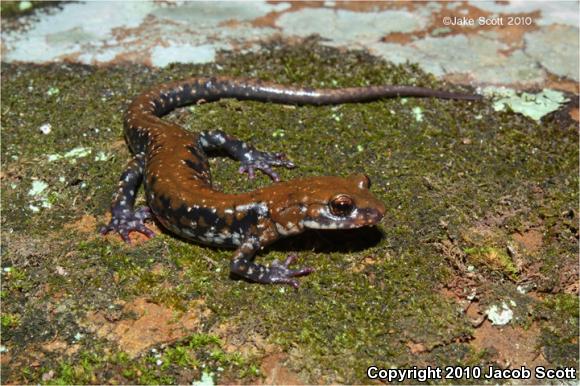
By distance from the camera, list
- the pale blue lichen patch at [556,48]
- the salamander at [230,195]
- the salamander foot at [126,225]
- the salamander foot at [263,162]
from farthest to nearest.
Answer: the pale blue lichen patch at [556,48] → the salamander foot at [263,162] → the salamander foot at [126,225] → the salamander at [230,195]

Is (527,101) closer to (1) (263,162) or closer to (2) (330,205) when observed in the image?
(1) (263,162)

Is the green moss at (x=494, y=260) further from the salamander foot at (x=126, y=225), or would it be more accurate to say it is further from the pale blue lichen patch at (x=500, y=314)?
the salamander foot at (x=126, y=225)

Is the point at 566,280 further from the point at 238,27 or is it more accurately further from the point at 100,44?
the point at 100,44

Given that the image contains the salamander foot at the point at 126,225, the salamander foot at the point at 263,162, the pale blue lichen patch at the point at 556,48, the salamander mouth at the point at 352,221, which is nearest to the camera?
the salamander mouth at the point at 352,221

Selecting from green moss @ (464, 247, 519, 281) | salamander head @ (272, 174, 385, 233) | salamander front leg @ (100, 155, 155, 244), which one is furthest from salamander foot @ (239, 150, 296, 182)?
green moss @ (464, 247, 519, 281)

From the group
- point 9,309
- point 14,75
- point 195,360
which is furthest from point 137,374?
point 14,75

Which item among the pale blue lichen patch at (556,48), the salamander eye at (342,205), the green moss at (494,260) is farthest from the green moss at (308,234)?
the pale blue lichen patch at (556,48)
